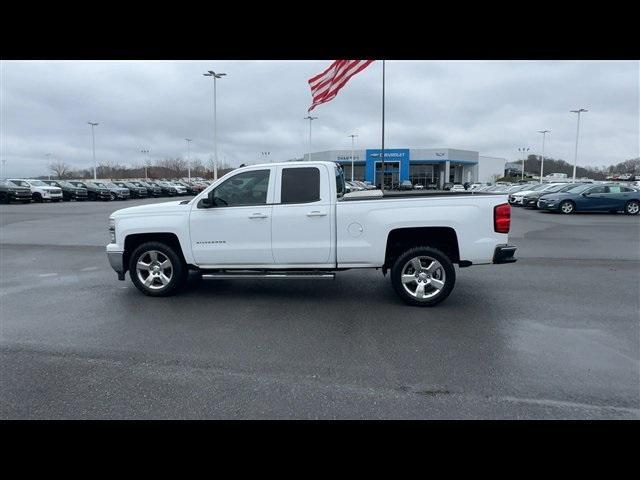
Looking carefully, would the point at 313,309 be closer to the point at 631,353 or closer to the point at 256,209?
the point at 256,209

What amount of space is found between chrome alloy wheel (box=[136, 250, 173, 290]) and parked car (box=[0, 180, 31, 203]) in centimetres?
3060

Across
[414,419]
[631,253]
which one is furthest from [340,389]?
[631,253]

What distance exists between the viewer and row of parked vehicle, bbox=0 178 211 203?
29.4 metres

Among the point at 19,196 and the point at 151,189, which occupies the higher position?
the point at 151,189

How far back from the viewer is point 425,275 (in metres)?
5.54

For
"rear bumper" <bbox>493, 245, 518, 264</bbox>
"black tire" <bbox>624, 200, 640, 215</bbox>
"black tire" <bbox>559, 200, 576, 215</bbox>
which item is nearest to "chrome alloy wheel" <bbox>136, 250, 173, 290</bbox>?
"rear bumper" <bbox>493, 245, 518, 264</bbox>

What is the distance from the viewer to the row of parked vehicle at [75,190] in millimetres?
29359

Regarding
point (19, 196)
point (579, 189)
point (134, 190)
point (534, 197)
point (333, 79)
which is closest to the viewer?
point (333, 79)

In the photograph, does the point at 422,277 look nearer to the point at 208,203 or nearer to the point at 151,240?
the point at 208,203

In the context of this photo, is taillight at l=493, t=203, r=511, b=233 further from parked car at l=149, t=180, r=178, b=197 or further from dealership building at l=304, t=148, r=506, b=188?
dealership building at l=304, t=148, r=506, b=188

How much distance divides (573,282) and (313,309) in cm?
477

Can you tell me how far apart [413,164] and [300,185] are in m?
69.2

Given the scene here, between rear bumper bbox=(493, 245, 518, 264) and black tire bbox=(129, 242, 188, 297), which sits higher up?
rear bumper bbox=(493, 245, 518, 264)

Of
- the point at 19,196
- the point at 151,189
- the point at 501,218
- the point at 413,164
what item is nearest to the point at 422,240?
the point at 501,218
